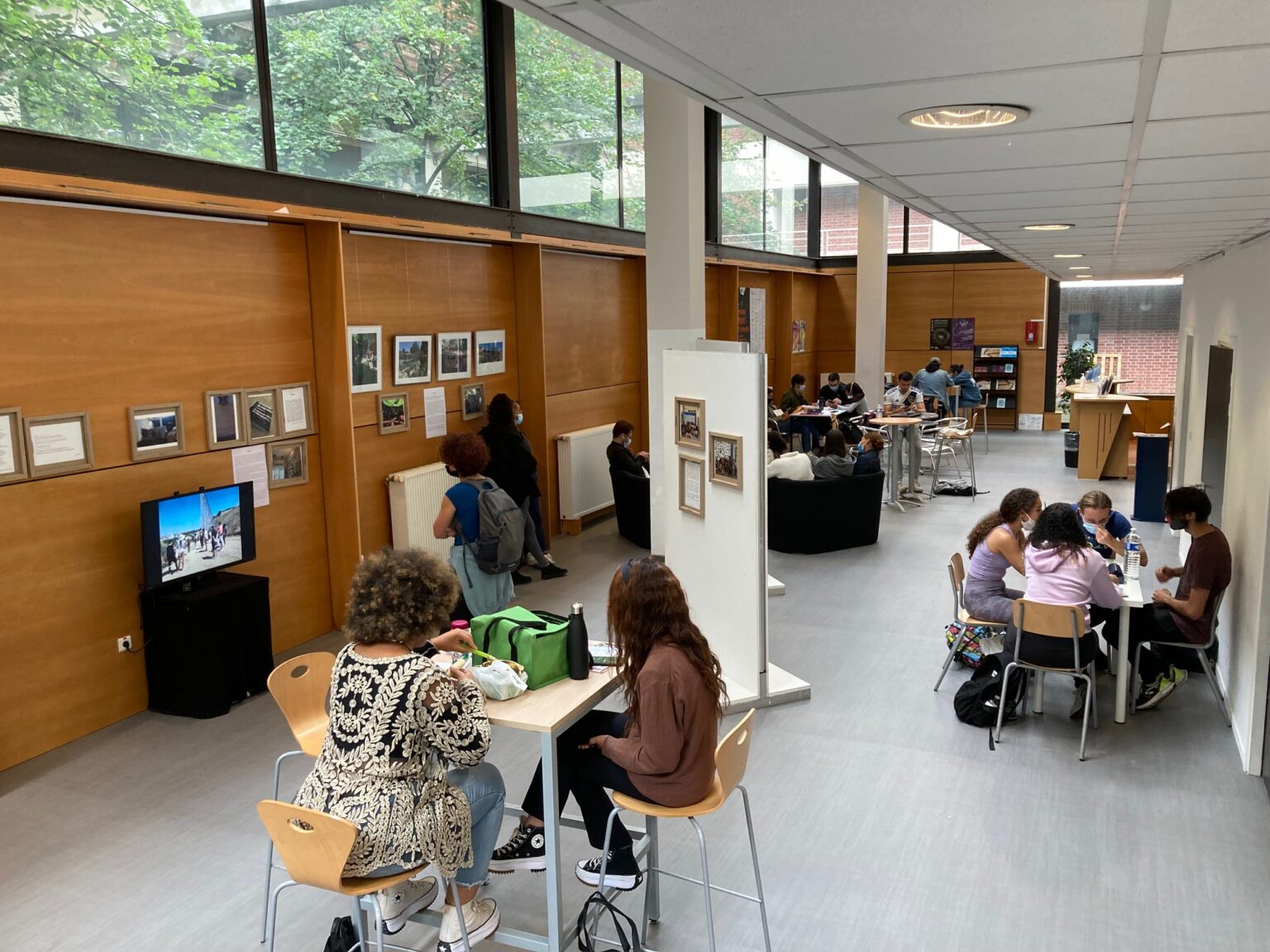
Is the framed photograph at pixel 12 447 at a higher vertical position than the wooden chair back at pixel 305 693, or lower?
higher

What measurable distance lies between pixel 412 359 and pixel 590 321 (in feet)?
9.82

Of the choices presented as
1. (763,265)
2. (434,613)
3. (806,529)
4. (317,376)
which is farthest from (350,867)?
(763,265)

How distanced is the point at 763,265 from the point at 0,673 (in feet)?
40.5

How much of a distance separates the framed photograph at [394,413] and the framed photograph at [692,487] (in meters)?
2.69

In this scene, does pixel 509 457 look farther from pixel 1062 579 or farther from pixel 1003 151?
pixel 1003 151

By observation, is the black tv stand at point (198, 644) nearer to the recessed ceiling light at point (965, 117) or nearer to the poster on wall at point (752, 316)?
the recessed ceiling light at point (965, 117)

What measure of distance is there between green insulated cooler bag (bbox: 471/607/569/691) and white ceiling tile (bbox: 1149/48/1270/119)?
7.96 feet

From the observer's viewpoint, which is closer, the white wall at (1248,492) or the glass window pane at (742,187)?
the white wall at (1248,492)

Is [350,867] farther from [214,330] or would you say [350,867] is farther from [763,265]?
[763,265]

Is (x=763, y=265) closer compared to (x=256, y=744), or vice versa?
(x=256, y=744)

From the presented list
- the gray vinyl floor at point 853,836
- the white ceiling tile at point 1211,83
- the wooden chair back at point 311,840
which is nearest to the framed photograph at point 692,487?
the gray vinyl floor at point 853,836

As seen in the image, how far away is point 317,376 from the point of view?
6.83 m

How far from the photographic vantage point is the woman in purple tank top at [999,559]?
558 centimetres

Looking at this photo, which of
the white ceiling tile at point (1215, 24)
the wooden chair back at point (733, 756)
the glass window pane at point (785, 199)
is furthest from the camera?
the glass window pane at point (785, 199)
